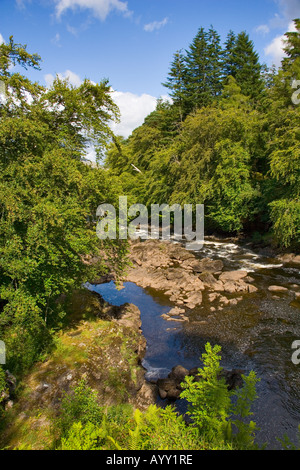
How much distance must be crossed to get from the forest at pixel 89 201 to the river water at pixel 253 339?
112cm

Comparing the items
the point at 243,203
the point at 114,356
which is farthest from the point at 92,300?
the point at 243,203

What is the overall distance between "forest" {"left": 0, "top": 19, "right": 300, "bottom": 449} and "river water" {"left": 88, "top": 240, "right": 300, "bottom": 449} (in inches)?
44.0

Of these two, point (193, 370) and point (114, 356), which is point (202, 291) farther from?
point (114, 356)

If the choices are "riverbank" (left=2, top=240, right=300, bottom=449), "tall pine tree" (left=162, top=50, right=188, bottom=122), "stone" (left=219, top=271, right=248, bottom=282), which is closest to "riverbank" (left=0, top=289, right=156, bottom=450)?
"riverbank" (left=2, top=240, right=300, bottom=449)

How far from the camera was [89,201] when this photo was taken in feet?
34.0

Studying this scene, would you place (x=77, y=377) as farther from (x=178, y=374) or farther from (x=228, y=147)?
(x=228, y=147)

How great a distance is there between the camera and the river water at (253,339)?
7.99 m

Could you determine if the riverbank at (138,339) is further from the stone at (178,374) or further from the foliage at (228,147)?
the foliage at (228,147)

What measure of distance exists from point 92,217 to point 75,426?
749cm

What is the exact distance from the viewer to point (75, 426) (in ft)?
14.3

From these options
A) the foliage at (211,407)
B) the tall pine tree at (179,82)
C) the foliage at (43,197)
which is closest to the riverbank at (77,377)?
the foliage at (43,197)

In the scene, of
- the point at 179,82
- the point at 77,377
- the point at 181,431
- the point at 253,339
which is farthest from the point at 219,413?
the point at 179,82

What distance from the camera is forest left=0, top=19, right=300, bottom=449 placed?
4.86 meters

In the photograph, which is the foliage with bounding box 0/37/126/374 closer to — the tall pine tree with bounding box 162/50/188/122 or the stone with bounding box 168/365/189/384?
the stone with bounding box 168/365/189/384
